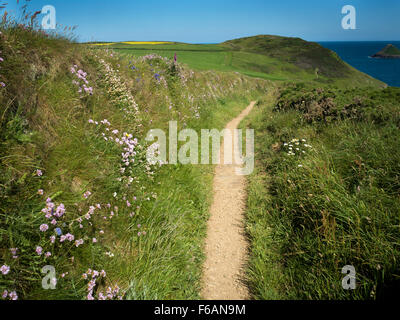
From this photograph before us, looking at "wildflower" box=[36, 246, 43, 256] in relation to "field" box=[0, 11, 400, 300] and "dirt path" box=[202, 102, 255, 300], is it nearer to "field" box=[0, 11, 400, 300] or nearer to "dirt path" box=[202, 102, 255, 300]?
"field" box=[0, 11, 400, 300]

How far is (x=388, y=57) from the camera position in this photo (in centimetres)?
18275

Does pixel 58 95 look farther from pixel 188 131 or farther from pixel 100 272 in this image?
pixel 188 131

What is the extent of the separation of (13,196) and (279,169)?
6.16 m

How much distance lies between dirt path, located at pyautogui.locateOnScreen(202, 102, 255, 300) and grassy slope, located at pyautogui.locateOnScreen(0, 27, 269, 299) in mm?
238

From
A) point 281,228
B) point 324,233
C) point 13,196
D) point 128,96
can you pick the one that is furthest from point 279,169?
point 13,196

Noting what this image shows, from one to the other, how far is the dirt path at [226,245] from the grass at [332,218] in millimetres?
246

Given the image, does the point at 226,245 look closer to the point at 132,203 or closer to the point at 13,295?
the point at 132,203

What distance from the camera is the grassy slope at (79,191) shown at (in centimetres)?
264

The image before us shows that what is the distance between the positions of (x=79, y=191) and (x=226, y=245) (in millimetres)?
2956

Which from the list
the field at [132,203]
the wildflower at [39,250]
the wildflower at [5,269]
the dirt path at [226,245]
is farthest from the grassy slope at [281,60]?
the wildflower at [5,269]

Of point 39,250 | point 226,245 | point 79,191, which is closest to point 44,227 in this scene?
point 39,250

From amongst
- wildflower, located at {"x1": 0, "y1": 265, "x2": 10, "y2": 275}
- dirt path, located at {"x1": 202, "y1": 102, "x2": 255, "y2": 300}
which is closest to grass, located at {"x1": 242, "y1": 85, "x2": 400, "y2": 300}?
dirt path, located at {"x1": 202, "y1": 102, "x2": 255, "y2": 300}

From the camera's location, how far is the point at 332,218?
3.94 metres

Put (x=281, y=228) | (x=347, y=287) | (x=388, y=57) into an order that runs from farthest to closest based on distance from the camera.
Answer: (x=388, y=57)
(x=281, y=228)
(x=347, y=287)
